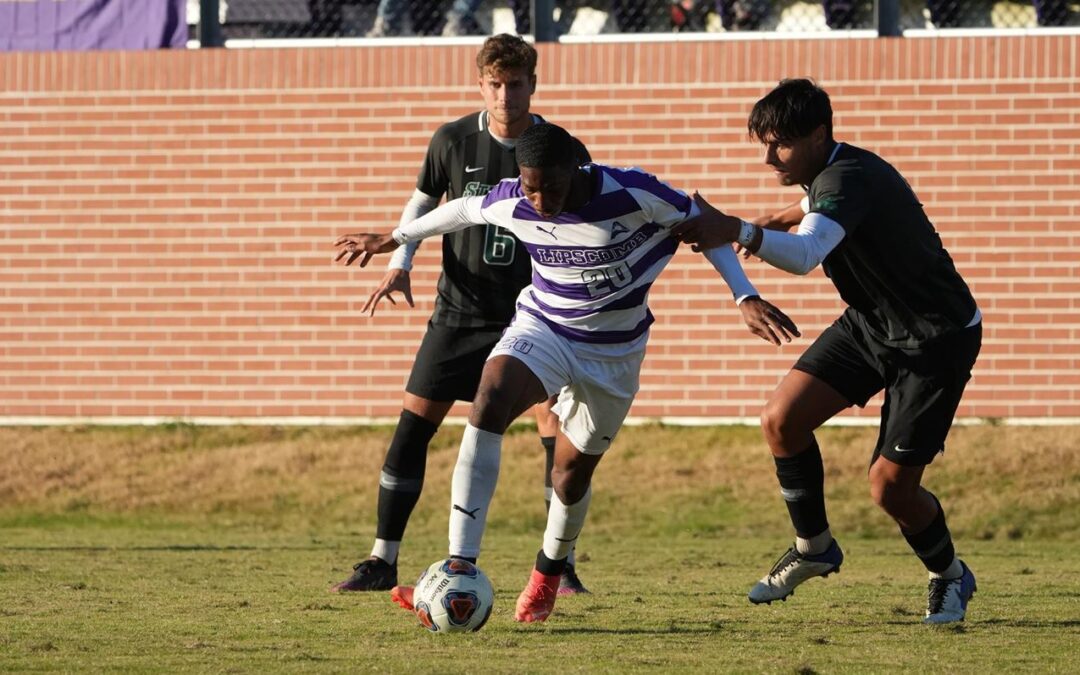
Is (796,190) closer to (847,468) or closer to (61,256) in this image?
(847,468)

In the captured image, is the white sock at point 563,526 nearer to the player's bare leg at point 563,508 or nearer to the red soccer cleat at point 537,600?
the player's bare leg at point 563,508

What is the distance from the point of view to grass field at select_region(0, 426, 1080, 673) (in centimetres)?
596

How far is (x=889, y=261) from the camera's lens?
6.83 meters

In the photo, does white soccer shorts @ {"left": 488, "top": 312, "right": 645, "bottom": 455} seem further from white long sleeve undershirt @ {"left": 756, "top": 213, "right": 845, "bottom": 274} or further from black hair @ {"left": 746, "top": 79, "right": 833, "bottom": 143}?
black hair @ {"left": 746, "top": 79, "right": 833, "bottom": 143}

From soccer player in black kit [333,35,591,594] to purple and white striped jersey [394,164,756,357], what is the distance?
1.09m

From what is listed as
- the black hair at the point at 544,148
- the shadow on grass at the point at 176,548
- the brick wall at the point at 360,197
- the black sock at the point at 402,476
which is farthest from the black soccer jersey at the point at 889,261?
the brick wall at the point at 360,197

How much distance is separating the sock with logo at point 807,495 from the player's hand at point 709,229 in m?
1.28

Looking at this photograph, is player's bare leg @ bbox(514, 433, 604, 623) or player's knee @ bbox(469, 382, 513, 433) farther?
player's bare leg @ bbox(514, 433, 604, 623)

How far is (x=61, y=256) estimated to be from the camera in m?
14.7

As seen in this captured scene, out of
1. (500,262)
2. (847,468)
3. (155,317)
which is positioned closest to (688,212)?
(500,262)

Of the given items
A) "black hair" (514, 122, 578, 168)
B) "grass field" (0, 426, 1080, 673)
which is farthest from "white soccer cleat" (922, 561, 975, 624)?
"black hair" (514, 122, 578, 168)

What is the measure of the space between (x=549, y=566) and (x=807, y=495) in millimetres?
1170

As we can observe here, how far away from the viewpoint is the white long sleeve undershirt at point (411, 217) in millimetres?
8250

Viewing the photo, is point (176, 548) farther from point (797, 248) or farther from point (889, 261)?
point (797, 248)
